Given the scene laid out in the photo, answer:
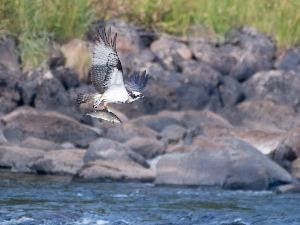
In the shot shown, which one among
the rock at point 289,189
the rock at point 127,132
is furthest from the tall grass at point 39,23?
the rock at point 289,189

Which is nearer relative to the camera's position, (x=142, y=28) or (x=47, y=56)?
(x=47, y=56)

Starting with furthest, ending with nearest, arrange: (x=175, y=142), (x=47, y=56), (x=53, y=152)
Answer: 1. (x=47, y=56)
2. (x=175, y=142)
3. (x=53, y=152)

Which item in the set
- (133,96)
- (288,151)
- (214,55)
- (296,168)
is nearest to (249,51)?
(214,55)

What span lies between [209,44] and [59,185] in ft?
22.6

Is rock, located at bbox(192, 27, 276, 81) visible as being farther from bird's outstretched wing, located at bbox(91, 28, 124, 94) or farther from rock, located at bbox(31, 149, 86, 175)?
bird's outstretched wing, located at bbox(91, 28, 124, 94)

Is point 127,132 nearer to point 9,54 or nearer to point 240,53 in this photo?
point 9,54

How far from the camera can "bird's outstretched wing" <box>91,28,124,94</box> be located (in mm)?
9000

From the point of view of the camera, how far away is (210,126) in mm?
14297

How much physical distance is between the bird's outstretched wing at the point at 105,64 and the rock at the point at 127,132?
14.9 ft

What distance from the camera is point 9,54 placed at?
53.5 feet

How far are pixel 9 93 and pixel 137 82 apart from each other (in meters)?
5.67

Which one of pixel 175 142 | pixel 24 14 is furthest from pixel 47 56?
pixel 175 142

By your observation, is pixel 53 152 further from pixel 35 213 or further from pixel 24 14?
pixel 24 14

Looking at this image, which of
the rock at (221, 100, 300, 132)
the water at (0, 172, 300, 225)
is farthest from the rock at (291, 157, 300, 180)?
the rock at (221, 100, 300, 132)
